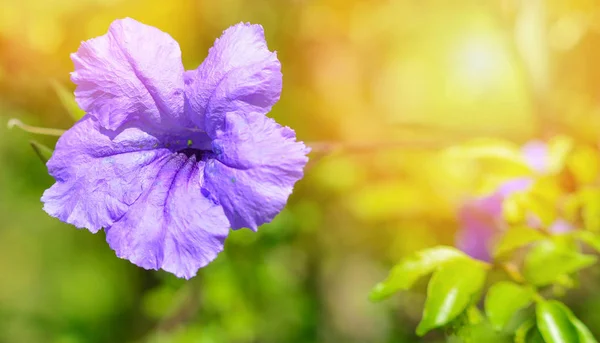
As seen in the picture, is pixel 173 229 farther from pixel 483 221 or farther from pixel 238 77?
pixel 483 221

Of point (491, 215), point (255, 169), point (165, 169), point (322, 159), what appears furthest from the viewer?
point (322, 159)

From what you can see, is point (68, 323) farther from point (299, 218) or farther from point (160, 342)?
point (299, 218)

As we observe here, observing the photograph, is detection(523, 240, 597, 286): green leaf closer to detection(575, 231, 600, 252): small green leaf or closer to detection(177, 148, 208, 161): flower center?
detection(575, 231, 600, 252): small green leaf

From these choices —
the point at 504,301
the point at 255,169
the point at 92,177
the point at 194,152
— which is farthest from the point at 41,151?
the point at 504,301

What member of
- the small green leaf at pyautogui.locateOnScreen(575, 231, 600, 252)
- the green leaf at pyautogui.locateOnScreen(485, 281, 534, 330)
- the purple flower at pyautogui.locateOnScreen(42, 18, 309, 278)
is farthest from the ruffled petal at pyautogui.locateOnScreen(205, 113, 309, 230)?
the small green leaf at pyautogui.locateOnScreen(575, 231, 600, 252)

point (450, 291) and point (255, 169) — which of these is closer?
point (255, 169)

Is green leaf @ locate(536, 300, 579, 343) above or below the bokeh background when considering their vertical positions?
above

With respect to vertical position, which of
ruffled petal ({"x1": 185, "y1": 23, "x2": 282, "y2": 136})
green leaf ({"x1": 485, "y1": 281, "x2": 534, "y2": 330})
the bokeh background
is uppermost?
ruffled petal ({"x1": 185, "y1": 23, "x2": 282, "y2": 136})
